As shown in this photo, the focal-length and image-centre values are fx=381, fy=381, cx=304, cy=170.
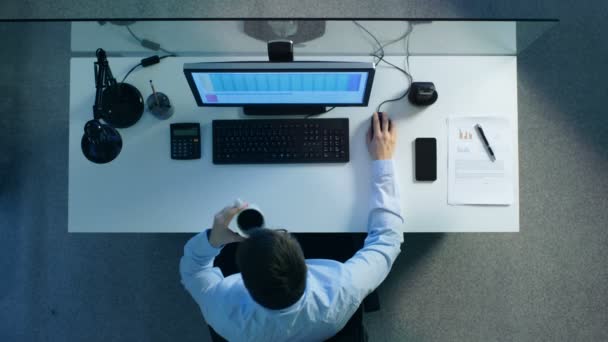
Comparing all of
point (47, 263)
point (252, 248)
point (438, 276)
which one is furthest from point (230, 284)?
point (47, 263)

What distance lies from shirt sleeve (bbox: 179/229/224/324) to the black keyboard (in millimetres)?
286

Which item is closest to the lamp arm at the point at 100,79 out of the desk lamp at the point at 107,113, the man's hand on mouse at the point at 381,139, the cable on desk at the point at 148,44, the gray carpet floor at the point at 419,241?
the desk lamp at the point at 107,113

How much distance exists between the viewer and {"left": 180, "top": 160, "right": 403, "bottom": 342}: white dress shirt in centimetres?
90

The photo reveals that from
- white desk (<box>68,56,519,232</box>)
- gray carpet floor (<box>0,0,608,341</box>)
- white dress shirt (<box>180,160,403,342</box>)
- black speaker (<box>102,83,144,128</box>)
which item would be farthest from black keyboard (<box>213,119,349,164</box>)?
gray carpet floor (<box>0,0,608,341</box>)

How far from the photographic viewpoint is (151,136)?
1209 millimetres

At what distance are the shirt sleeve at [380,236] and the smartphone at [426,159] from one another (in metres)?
0.09

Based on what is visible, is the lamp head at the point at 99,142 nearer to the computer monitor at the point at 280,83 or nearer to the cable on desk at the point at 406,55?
the computer monitor at the point at 280,83

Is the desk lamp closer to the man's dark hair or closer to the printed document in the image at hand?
the man's dark hair

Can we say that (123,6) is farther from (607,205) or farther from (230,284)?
(607,205)

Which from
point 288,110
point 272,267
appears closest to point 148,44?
point 288,110

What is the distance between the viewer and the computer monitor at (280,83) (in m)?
0.89

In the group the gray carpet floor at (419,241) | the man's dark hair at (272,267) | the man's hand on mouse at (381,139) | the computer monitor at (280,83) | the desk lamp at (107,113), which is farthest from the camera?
the gray carpet floor at (419,241)

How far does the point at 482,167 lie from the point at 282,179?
61cm

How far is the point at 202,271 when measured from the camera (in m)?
1.06
